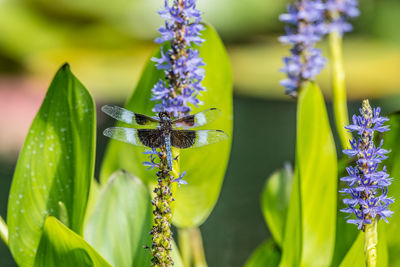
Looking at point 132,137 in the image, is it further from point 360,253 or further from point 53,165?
point 360,253

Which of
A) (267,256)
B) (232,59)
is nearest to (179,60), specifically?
(267,256)

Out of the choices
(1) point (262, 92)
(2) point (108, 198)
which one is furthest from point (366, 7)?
(2) point (108, 198)

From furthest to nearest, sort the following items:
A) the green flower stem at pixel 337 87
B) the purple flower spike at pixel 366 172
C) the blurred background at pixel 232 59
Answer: the blurred background at pixel 232 59, the green flower stem at pixel 337 87, the purple flower spike at pixel 366 172

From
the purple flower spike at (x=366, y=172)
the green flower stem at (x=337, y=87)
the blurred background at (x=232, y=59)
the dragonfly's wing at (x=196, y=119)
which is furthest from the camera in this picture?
the blurred background at (x=232, y=59)

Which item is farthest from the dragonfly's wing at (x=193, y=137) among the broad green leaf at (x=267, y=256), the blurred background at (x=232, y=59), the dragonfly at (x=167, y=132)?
the blurred background at (x=232, y=59)

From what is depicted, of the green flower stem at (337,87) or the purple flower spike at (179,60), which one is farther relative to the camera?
the green flower stem at (337,87)

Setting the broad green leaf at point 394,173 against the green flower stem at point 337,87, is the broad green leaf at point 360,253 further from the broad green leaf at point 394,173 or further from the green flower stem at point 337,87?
the green flower stem at point 337,87
